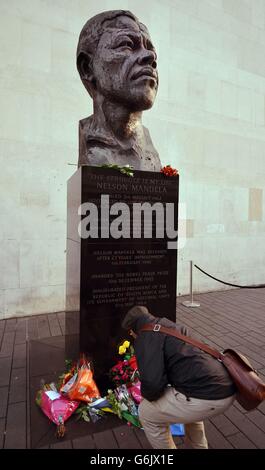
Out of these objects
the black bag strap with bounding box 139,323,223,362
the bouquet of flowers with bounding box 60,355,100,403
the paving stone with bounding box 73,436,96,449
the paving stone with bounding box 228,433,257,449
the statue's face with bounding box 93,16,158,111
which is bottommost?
the paving stone with bounding box 228,433,257,449

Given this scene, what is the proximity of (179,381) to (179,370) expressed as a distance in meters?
0.05

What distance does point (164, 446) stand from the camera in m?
1.79

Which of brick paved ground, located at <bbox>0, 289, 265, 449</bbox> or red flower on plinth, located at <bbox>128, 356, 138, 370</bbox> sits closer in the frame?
brick paved ground, located at <bbox>0, 289, 265, 449</bbox>

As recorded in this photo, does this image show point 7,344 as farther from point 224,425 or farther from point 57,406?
point 224,425

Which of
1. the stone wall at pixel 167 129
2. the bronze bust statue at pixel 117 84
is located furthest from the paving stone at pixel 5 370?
the bronze bust statue at pixel 117 84

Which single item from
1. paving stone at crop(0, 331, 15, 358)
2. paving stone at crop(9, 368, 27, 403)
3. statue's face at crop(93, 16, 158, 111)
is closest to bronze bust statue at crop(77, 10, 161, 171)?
statue's face at crop(93, 16, 158, 111)

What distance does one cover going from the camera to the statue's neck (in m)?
3.18

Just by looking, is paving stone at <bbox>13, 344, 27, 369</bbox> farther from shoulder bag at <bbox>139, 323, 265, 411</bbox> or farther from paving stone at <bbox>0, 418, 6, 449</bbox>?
shoulder bag at <bbox>139, 323, 265, 411</bbox>

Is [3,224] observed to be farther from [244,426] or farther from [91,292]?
[244,426]

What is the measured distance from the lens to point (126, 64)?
9.61ft

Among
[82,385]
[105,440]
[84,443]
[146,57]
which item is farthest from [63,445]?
[146,57]

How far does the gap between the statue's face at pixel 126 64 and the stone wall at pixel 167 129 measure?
2.71m

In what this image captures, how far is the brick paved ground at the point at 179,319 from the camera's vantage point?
226 centimetres

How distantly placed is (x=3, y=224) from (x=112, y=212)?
10.1ft
